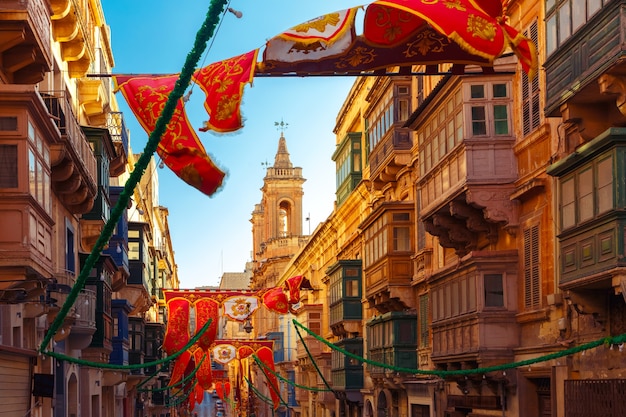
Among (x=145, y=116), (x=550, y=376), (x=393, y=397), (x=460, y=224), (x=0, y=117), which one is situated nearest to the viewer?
(x=145, y=116)

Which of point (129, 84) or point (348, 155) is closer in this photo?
point (129, 84)

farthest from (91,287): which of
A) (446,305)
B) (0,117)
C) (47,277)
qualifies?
(0,117)

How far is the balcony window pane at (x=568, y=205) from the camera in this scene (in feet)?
61.5

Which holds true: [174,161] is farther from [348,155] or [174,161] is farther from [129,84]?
[348,155]

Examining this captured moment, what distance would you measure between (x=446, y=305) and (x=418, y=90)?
844 cm

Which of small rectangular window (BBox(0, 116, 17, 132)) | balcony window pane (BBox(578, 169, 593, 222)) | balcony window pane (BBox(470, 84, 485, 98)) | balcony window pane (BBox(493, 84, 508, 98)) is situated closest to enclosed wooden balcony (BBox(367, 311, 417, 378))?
balcony window pane (BBox(470, 84, 485, 98))

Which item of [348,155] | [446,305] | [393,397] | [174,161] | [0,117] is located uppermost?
[348,155]

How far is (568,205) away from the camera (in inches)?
747

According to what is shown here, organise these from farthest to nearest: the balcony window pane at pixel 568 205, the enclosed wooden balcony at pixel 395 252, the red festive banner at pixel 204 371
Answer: the red festive banner at pixel 204 371, the enclosed wooden balcony at pixel 395 252, the balcony window pane at pixel 568 205

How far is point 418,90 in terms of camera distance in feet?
113

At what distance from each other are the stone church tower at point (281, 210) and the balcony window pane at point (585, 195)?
78428 mm

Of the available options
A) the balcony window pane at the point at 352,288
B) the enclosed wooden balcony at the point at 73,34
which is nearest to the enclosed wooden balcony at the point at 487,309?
the enclosed wooden balcony at the point at 73,34

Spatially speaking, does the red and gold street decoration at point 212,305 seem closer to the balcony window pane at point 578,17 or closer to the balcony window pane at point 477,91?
the balcony window pane at point 477,91

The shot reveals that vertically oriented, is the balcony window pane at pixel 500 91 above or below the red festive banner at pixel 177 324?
above
